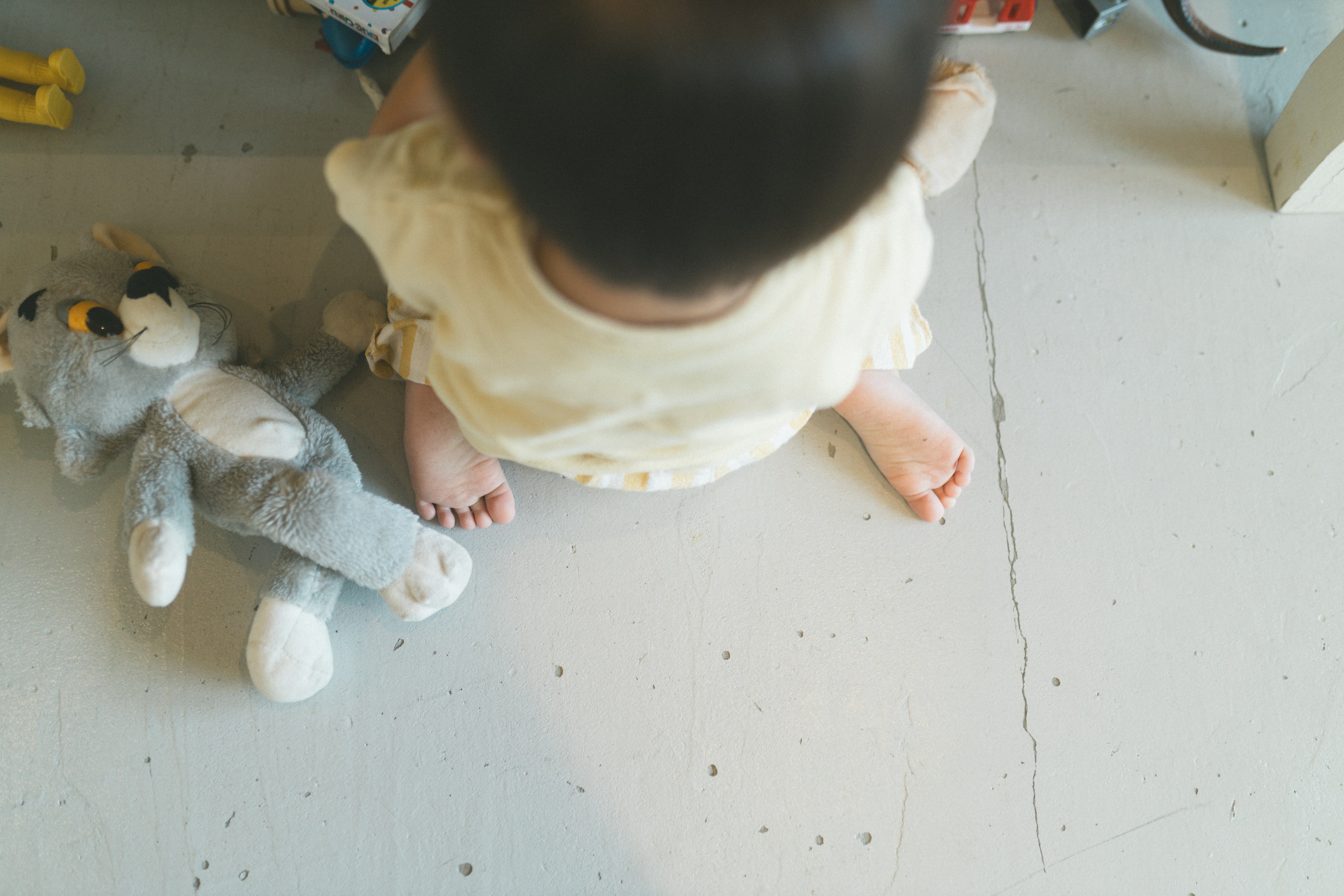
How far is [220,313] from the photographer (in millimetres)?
734

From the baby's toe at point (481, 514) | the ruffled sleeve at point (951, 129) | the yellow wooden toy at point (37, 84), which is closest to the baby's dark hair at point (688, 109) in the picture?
the ruffled sleeve at point (951, 129)

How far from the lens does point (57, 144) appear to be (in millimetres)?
866

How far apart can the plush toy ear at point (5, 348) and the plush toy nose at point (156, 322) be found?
0.36ft

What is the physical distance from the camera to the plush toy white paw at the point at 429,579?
2.42 ft

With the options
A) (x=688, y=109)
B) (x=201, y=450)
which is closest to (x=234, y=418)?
(x=201, y=450)

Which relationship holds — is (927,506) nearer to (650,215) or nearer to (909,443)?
(909,443)

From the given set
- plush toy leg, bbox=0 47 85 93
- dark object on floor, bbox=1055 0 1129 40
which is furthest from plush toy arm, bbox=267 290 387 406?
dark object on floor, bbox=1055 0 1129 40

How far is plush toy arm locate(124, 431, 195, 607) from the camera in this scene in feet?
2.06

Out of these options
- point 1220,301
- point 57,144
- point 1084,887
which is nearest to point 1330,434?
point 1220,301

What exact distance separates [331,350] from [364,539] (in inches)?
8.1

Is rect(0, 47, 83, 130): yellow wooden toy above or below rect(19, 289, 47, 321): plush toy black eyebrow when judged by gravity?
above

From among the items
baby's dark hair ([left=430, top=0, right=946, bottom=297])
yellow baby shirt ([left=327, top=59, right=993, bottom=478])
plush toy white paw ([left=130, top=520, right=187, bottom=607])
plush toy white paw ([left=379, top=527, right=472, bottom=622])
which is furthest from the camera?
plush toy white paw ([left=379, top=527, right=472, bottom=622])

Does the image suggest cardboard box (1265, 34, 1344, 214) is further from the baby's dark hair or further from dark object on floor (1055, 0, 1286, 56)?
the baby's dark hair

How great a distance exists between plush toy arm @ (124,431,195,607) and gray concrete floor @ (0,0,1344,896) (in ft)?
0.44
